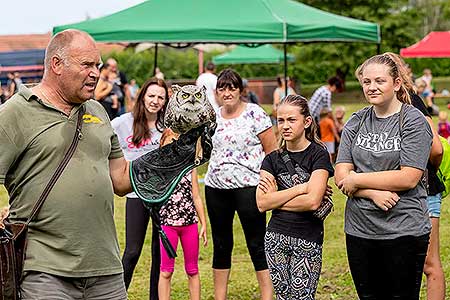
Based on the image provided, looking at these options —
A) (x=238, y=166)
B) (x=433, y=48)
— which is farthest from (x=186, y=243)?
(x=433, y=48)

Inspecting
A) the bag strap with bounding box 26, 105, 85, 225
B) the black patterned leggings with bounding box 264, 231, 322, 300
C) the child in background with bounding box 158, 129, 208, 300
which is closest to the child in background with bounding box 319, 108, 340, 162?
the child in background with bounding box 158, 129, 208, 300

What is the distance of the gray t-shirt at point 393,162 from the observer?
16.5 ft

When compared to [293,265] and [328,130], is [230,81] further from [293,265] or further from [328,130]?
[328,130]

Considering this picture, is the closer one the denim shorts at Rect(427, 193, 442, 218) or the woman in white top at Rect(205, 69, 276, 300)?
the denim shorts at Rect(427, 193, 442, 218)

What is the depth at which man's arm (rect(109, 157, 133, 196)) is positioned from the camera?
4.29 metres

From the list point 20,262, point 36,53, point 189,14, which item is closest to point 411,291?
point 20,262

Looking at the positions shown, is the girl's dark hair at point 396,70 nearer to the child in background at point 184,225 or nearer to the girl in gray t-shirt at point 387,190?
the girl in gray t-shirt at point 387,190

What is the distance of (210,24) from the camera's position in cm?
1190

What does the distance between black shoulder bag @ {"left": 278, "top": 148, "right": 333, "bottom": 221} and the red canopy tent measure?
87.3 feet

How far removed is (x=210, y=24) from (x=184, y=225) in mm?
5681

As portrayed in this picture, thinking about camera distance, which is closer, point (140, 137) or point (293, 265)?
point (293, 265)

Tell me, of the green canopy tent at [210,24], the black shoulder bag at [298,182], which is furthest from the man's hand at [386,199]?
the green canopy tent at [210,24]

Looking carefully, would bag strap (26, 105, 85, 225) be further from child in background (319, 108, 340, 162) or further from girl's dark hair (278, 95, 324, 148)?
child in background (319, 108, 340, 162)

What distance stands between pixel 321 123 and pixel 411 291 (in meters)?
10.4
